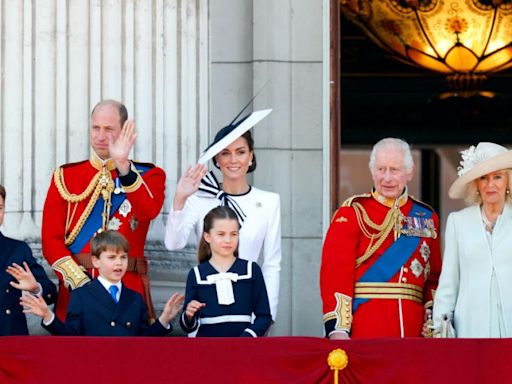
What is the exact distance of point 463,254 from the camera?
353 inches

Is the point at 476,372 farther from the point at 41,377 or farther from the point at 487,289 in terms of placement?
the point at 41,377

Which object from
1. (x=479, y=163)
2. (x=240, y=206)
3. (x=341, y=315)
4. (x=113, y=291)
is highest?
(x=479, y=163)

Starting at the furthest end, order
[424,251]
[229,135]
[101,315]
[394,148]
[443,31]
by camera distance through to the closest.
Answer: [443,31], [229,135], [424,251], [394,148], [101,315]

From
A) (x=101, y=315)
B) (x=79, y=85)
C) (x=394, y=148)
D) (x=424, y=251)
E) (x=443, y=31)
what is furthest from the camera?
(x=443, y=31)

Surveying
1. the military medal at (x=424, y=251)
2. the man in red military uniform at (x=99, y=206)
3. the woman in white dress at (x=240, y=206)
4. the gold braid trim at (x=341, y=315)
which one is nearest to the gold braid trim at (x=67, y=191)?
the man in red military uniform at (x=99, y=206)

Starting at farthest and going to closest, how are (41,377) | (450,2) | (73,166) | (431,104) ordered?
(431,104)
(450,2)
(73,166)
(41,377)

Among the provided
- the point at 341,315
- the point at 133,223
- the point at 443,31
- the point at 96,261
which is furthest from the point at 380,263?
the point at 443,31

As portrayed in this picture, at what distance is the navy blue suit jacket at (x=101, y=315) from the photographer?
886 centimetres

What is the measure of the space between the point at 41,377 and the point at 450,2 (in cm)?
786

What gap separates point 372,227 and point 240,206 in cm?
69

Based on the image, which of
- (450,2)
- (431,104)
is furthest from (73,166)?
(431,104)

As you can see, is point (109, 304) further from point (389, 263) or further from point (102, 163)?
point (389, 263)

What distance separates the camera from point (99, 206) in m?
9.50

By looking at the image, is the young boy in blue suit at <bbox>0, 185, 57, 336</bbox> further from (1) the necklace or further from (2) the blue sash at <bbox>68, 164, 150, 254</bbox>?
(1) the necklace
